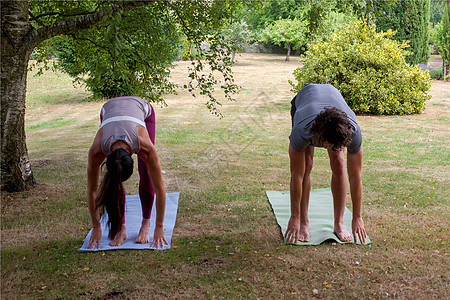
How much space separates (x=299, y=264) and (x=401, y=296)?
84 centimetres

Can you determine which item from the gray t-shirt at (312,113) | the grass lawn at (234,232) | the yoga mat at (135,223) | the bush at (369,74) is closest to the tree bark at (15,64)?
the grass lawn at (234,232)

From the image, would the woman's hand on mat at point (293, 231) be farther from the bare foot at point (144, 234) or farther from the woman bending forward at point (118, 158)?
the bare foot at point (144, 234)

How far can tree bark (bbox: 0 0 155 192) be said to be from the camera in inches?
185

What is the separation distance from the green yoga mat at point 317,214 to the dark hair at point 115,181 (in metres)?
1.78

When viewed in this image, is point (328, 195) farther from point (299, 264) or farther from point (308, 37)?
point (308, 37)

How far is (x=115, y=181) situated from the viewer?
2.98m

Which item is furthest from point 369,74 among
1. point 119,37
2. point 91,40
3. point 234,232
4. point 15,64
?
point 15,64

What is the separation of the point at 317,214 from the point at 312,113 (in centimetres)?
160

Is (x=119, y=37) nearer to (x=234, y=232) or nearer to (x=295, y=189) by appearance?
(x=295, y=189)

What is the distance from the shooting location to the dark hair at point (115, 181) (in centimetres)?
293

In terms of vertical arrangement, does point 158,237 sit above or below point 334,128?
below

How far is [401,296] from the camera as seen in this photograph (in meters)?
3.00

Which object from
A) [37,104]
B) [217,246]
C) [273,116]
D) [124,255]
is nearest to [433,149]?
[273,116]

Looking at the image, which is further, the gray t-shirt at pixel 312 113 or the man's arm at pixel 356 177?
the man's arm at pixel 356 177
